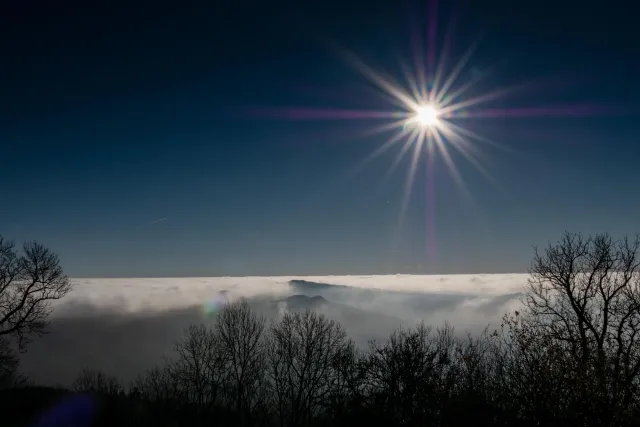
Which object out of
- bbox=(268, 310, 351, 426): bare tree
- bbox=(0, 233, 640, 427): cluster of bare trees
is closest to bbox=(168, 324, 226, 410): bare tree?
bbox=(0, 233, 640, 427): cluster of bare trees

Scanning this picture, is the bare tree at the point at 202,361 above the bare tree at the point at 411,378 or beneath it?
beneath

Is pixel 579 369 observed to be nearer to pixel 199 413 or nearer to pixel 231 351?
pixel 231 351

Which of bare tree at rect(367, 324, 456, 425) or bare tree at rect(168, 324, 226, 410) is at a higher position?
bare tree at rect(367, 324, 456, 425)

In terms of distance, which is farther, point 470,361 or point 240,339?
point 240,339

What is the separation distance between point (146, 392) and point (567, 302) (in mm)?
83313

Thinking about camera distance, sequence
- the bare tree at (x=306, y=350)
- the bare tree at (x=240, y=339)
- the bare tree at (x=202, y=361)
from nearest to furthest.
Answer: the bare tree at (x=306, y=350) → the bare tree at (x=240, y=339) → the bare tree at (x=202, y=361)

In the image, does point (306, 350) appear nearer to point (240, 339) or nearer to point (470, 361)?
point (240, 339)

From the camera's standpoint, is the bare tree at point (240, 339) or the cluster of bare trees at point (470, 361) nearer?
the cluster of bare trees at point (470, 361)

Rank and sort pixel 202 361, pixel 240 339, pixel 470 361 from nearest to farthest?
pixel 470 361 → pixel 240 339 → pixel 202 361

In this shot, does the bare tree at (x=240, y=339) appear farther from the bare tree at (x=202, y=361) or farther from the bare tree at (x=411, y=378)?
the bare tree at (x=411, y=378)

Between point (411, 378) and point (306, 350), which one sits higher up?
point (411, 378)

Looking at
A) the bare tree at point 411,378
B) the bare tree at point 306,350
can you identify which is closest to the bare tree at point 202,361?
→ the bare tree at point 306,350

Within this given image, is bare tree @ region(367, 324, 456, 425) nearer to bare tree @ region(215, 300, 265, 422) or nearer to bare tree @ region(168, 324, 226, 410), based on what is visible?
bare tree @ region(215, 300, 265, 422)

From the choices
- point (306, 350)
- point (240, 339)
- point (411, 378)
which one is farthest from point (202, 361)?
point (411, 378)
